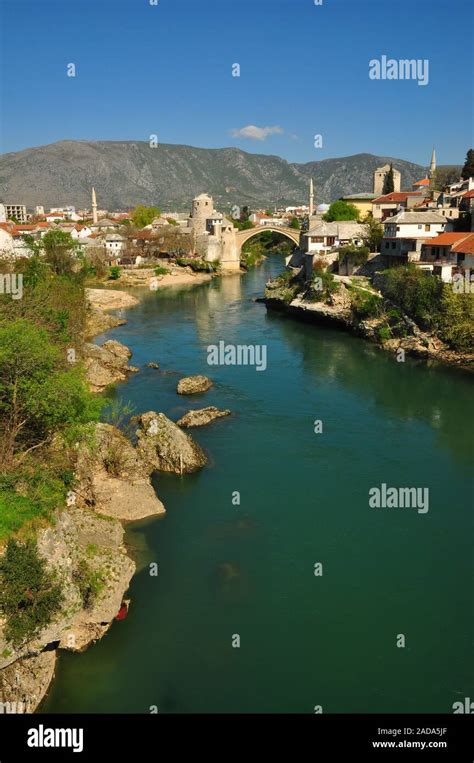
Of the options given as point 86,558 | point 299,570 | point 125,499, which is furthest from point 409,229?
point 86,558

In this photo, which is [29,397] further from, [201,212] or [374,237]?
[201,212]

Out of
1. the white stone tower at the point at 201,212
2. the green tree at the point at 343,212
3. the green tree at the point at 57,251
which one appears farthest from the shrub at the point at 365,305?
the white stone tower at the point at 201,212

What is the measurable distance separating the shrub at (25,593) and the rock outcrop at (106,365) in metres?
17.5

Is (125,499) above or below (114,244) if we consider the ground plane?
below

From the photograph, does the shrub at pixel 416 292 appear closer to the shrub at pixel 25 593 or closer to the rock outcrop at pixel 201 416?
→ the rock outcrop at pixel 201 416

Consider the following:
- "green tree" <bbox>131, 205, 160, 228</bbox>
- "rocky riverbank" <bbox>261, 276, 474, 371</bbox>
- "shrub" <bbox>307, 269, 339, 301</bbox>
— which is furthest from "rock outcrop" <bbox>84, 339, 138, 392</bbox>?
"green tree" <bbox>131, 205, 160, 228</bbox>

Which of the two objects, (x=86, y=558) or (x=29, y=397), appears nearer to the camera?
(x=86, y=558)

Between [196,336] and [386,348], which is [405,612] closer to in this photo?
[386,348]

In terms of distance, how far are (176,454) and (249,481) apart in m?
2.84

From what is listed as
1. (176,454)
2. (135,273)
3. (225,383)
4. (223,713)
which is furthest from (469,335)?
(135,273)

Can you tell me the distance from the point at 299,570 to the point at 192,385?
15.0 m

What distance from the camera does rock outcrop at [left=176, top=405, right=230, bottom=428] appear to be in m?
25.1

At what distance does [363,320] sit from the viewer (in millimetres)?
41125

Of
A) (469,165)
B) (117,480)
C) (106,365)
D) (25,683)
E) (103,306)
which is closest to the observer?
(25,683)
